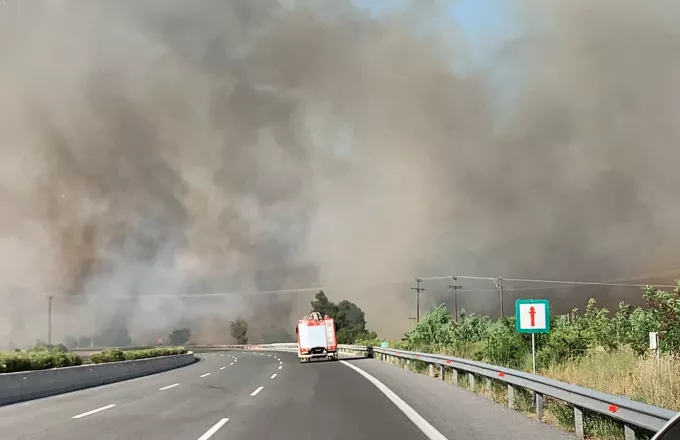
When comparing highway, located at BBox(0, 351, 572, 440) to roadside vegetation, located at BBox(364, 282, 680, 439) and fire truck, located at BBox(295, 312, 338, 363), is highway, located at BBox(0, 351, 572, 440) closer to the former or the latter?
roadside vegetation, located at BBox(364, 282, 680, 439)

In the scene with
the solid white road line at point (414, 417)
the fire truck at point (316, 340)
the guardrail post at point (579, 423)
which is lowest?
the fire truck at point (316, 340)

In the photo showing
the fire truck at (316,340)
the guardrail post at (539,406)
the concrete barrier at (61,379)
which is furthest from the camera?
the fire truck at (316,340)

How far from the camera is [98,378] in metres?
23.2

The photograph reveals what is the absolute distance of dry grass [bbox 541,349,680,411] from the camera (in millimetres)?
9641

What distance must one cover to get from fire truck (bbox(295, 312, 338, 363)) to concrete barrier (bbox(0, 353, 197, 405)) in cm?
1227

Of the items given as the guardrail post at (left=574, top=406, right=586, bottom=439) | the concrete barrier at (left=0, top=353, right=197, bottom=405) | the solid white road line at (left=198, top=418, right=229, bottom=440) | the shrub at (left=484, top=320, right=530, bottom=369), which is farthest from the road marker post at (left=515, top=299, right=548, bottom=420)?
the concrete barrier at (left=0, top=353, right=197, bottom=405)

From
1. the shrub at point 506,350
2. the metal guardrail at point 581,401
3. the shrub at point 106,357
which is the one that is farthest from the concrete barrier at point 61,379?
the shrub at point 506,350

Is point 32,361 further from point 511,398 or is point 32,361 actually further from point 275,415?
point 511,398

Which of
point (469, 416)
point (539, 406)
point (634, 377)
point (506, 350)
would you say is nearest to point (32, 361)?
point (506, 350)

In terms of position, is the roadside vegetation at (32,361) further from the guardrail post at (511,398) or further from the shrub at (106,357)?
the guardrail post at (511,398)

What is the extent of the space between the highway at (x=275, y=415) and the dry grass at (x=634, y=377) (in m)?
1.72

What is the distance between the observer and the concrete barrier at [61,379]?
16809 mm

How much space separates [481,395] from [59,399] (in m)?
11.1

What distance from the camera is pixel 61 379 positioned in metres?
20.0
